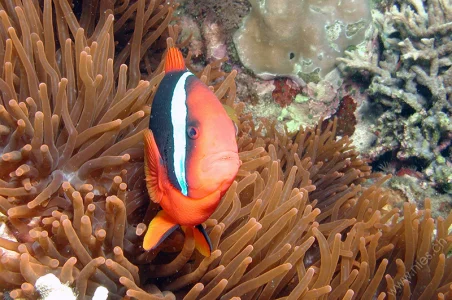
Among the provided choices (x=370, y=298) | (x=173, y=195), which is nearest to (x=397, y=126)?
(x=370, y=298)

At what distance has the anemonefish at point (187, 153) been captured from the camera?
1.14 meters

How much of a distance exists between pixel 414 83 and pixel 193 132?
3558 mm

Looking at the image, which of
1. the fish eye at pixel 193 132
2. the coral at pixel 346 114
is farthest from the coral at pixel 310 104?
the fish eye at pixel 193 132

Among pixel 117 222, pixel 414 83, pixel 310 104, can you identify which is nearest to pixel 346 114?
pixel 310 104

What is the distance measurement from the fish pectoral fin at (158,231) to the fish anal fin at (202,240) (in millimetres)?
93

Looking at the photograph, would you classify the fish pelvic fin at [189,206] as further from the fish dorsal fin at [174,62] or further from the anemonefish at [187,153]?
the fish dorsal fin at [174,62]

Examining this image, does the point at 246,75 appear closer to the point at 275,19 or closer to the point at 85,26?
the point at 275,19

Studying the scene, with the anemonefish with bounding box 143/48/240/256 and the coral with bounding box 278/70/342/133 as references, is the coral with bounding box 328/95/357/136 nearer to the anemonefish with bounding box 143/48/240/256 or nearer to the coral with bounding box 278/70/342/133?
the coral with bounding box 278/70/342/133

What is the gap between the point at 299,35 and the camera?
12.4ft

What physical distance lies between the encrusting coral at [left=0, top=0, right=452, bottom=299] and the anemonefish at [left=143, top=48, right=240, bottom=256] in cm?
23

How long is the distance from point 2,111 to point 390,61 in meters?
3.75

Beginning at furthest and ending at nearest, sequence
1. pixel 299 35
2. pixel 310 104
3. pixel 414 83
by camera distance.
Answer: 1. pixel 414 83
2. pixel 310 104
3. pixel 299 35

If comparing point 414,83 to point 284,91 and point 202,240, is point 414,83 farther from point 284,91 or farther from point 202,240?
point 202,240

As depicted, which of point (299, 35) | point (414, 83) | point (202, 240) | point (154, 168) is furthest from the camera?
point (414, 83)
